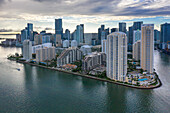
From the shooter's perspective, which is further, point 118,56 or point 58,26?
point 58,26

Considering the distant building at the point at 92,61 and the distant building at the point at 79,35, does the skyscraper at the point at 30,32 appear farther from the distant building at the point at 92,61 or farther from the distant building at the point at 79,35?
the distant building at the point at 92,61

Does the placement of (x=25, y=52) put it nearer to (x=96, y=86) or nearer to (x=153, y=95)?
(x=96, y=86)

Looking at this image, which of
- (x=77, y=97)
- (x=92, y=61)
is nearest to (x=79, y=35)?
(x=92, y=61)

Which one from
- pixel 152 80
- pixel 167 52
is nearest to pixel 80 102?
pixel 152 80

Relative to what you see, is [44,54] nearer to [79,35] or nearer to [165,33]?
[79,35]

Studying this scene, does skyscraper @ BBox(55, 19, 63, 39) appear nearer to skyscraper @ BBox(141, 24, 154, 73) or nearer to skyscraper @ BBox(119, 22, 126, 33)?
skyscraper @ BBox(119, 22, 126, 33)

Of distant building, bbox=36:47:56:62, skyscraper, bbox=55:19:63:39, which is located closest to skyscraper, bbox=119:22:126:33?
skyscraper, bbox=55:19:63:39
